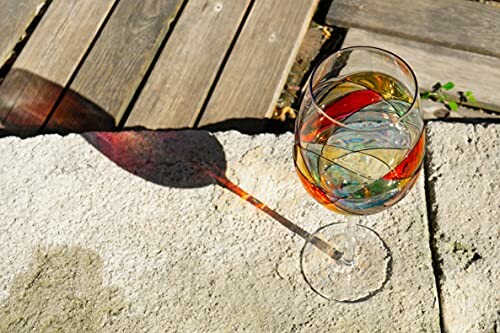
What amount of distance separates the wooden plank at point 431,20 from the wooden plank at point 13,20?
112cm

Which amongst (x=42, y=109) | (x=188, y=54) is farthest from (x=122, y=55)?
(x=42, y=109)

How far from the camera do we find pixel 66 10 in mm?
2566

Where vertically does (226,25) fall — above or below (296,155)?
below

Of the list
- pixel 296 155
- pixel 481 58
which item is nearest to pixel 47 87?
pixel 296 155

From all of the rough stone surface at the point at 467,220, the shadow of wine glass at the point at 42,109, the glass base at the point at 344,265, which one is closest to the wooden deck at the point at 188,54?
the shadow of wine glass at the point at 42,109

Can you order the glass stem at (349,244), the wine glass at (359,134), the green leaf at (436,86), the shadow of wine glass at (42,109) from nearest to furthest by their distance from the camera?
the wine glass at (359,134)
the glass stem at (349,244)
the shadow of wine glass at (42,109)
the green leaf at (436,86)

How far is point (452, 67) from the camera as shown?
2.42 metres

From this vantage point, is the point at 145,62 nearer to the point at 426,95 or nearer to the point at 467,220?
the point at 426,95

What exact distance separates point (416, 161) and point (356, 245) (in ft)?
1.64

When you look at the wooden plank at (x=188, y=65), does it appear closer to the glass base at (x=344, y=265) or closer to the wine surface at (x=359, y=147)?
the glass base at (x=344, y=265)

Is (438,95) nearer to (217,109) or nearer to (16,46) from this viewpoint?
(217,109)

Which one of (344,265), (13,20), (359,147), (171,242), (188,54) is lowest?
(344,265)

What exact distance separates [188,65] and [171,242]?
745 mm

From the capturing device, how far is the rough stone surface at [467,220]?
178 centimetres
